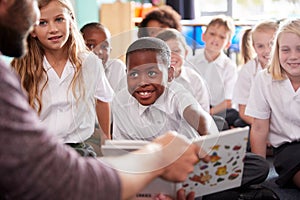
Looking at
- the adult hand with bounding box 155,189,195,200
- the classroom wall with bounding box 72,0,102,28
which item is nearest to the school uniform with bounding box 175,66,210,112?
the adult hand with bounding box 155,189,195,200

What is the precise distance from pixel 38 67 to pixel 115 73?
231 mm

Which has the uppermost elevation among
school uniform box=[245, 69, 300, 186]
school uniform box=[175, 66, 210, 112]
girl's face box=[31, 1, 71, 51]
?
girl's face box=[31, 1, 71, 51]

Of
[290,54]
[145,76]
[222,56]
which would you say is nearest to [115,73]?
[145,76]

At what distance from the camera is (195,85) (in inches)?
53.6

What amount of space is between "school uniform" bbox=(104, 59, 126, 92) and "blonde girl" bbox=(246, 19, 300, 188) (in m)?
0.64

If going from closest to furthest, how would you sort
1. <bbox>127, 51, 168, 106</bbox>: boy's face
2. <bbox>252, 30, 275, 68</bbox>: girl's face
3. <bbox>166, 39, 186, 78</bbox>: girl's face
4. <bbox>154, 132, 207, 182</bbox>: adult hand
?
<bbox>154, 132, 207, 182</bbox>: adult hand
<bbox>127, 51, 168, 106</bbox>: boy's face
<bbox>166, 39, 186, 78</bbox>: girl's face
<bbox>252, 30, 275, 68</bbox>: girl's face

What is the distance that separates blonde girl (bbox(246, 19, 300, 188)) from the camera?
5.54 ft

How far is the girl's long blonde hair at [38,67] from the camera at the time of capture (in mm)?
1396

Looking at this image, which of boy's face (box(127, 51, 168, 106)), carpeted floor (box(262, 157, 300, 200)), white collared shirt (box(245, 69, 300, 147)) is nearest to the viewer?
boy's face (box(127, 51, 168, 106))

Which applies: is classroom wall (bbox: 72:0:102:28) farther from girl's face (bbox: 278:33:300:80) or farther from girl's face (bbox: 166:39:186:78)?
girl's face (bbox: 166:39:186:78)

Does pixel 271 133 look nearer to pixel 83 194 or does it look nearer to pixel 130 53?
pixel 130 53

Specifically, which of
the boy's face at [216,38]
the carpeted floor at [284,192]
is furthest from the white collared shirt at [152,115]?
the boy's face at [216,38]

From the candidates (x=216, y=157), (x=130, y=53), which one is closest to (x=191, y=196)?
(x=216, y=157)

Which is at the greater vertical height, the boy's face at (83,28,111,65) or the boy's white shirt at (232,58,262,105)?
the boy's face at (83,28,111,65)
